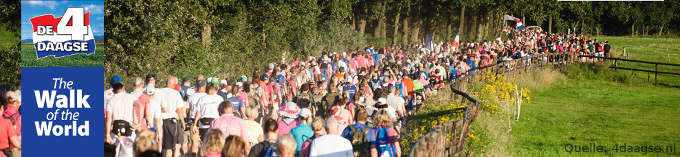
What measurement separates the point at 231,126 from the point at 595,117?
18.1m

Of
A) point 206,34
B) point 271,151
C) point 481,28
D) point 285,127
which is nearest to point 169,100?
point 285,127

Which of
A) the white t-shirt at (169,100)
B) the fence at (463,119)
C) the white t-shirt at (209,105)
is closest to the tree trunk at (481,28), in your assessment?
the fence at (463,119)

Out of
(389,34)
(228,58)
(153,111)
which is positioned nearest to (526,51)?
(228,58)

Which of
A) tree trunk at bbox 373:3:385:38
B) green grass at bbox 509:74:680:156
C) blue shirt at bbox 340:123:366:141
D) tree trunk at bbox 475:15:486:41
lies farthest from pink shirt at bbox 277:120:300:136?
tree trunk at bbox 475:15:486:41

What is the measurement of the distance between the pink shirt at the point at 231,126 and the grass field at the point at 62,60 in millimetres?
1705

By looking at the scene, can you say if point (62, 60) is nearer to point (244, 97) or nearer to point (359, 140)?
point (359, 140)

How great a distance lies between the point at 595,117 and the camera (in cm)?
2409

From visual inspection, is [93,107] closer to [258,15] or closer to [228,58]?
[228,58]

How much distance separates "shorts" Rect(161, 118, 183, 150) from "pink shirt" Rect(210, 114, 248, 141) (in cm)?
250

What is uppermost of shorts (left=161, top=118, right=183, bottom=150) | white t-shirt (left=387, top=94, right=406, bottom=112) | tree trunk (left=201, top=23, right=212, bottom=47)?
tree trunk (left=201, top=23, right=212, bottom=47)

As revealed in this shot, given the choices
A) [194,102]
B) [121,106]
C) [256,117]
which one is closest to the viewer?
[121,106]

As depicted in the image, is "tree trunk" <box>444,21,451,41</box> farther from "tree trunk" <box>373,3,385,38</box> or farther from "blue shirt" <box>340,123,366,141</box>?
"blue shirt" <box>340,123,366,141</box>

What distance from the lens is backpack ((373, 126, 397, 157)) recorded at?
356 inches

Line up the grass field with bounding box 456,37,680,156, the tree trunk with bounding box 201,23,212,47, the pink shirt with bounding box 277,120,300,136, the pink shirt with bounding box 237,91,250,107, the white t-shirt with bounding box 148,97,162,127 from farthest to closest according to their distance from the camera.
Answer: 1. the tree trunk with bounding box 201,23,212,47
2. the grass field with bounding box 456,37,680,156
3. the pink shirt with bounding box 237,91,250,107
4. the white t-shirt with bounding box 148,97,162,127
5. the pink shirt with bounding box 277,120,300,136
